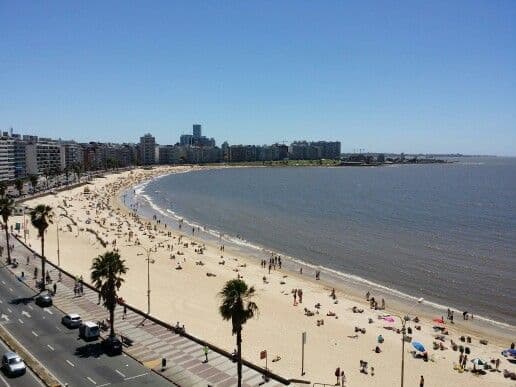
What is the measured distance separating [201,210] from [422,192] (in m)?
83.3

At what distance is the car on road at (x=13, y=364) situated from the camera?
2764 cm

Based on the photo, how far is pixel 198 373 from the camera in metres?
29.5

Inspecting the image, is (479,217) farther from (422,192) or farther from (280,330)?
(280,330)

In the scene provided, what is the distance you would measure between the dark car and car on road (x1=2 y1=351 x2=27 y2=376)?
5.14 m

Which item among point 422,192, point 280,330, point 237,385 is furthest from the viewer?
point 422,192

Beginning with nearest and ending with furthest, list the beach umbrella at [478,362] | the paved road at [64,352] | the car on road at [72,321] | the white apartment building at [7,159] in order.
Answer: the paved road at [64,352]
the beach umbrella at [478,362]
the car on road at [72,321]
the white apartment building at [7,159]

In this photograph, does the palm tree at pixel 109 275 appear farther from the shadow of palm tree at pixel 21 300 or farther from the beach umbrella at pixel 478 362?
the beach umbrella at pixel 478 362

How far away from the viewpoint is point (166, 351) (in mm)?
32625

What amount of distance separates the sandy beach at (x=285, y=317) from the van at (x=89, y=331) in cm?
722

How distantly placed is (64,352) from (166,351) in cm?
650

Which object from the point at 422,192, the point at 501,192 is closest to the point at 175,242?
the point at 422,192

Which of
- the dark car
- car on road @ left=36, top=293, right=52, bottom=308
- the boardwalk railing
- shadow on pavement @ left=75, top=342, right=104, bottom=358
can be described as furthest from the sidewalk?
shadow on pavement @ left=75, top=342, right=104, bottom=358

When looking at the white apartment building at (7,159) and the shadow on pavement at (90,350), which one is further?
the white apartment building at (7,159)

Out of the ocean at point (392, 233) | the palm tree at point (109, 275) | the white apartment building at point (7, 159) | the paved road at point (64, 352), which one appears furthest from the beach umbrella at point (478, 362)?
the white apartment building at point (7, 159)
